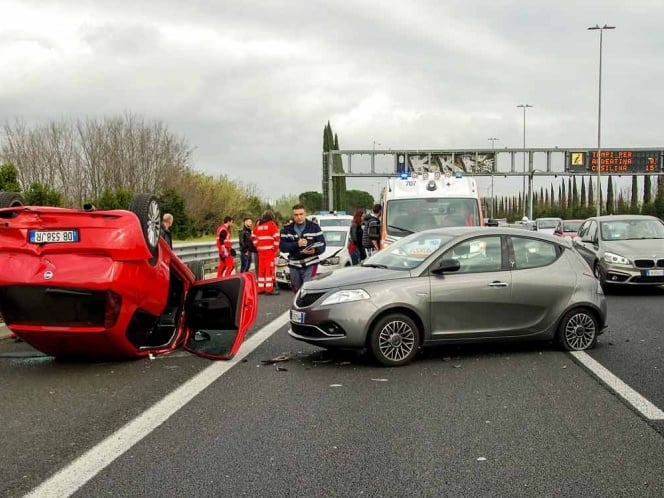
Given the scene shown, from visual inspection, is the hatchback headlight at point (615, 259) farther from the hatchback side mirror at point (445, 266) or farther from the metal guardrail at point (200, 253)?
the metal guardrail at point (200, 253)

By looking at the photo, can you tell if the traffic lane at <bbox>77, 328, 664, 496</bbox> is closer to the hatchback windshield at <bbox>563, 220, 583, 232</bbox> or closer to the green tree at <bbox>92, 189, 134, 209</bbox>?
the hatchback windshield at <bbox>563, 220, 583, 232</bbox>

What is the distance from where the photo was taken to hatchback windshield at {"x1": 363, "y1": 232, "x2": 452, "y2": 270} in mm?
8484

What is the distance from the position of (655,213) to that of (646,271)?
5784 centimetres

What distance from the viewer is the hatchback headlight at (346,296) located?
7918 mm

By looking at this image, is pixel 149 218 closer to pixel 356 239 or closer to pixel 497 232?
pixel 497 232

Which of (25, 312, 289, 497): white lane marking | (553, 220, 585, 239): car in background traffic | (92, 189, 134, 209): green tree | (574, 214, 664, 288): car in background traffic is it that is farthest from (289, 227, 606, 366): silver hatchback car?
(92, 189, 134, 209): green tree

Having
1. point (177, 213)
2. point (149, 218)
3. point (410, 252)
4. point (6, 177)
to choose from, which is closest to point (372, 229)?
point (410, 252)

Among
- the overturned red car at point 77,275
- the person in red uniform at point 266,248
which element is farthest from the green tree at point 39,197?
the overturned red car at point 77,275

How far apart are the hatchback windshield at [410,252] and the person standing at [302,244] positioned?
256 cm

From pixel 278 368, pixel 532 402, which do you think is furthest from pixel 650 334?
pixel 278 368

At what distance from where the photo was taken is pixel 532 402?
21.1 feet

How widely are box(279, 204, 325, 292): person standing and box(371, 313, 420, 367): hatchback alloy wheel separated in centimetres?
394

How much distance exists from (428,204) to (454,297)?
753 cm

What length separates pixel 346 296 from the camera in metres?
7.96
